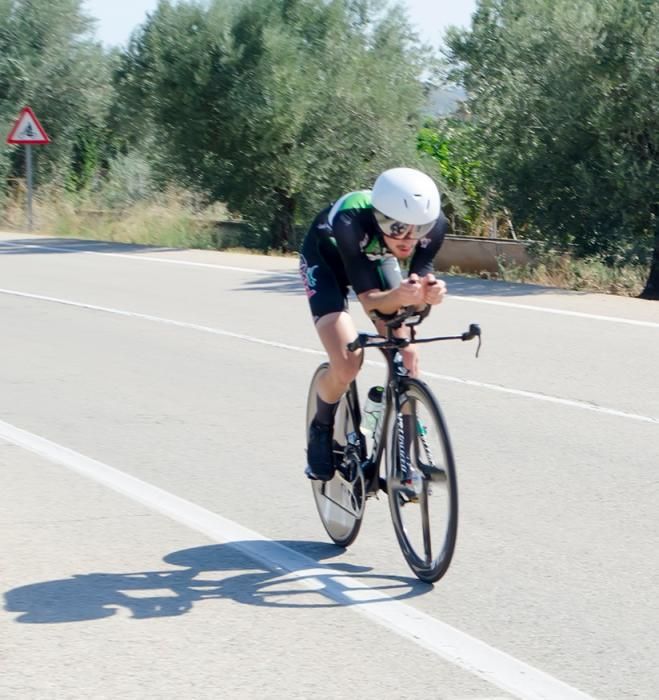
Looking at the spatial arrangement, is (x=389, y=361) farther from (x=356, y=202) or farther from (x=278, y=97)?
(x=278, y=97)

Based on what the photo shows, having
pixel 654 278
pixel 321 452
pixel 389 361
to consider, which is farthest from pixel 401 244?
pixel 654 278

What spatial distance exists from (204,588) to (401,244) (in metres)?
1.54

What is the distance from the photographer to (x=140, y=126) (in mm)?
Result: 27281

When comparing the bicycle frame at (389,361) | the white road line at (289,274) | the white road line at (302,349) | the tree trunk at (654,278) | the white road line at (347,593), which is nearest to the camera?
the white road line at (347,593)

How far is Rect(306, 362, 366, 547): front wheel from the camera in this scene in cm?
602

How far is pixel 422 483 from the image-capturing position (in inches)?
219

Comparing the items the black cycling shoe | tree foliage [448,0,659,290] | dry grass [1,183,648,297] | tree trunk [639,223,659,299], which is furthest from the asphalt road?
dry grass [1,183,648,297]

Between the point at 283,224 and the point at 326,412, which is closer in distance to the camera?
the point at 326,412

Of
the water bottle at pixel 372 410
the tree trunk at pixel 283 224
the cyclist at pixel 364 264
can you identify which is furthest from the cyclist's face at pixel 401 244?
the tree trunk at pixel 283 224

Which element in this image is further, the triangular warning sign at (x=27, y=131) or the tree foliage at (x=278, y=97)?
the triangular warning sign at (x=27, y=131)

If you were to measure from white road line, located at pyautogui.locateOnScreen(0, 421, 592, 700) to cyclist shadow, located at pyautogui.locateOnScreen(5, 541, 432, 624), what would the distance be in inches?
0.5

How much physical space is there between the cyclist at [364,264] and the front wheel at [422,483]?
26cm

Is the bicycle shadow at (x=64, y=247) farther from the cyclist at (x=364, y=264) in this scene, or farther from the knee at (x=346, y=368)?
the knee at (x=346, y=368)

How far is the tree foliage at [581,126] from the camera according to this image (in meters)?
16.4
